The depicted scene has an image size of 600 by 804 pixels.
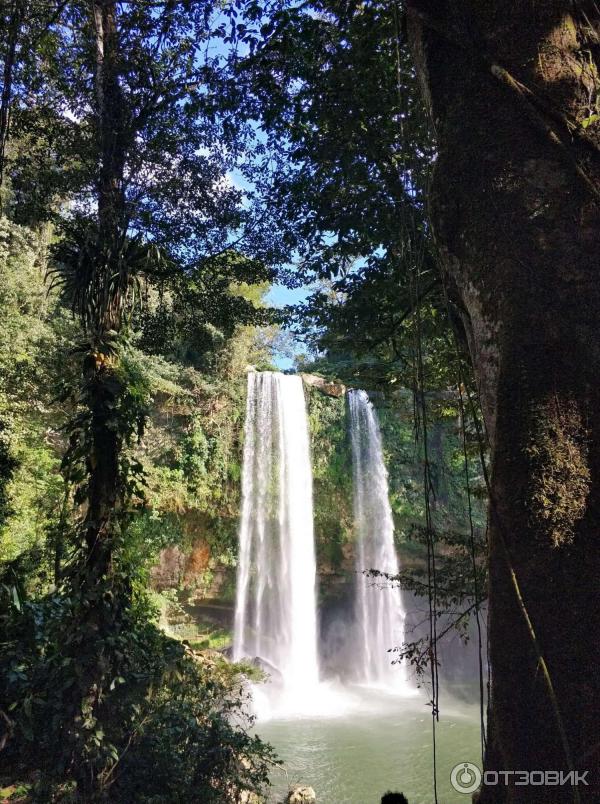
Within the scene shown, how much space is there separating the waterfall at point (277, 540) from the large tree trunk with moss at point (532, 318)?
13.3 m

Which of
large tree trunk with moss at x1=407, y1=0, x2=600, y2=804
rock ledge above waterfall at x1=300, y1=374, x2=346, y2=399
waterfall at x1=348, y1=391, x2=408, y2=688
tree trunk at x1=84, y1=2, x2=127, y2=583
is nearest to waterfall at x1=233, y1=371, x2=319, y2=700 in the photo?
rock ledge above waterfall at x1=300, y1=374, x2=346, y2=399

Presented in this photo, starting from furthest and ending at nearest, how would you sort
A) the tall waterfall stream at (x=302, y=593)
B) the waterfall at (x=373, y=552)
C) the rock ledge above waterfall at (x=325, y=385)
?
the rock ledge above waterfall at (x=325, y=385), the waterfall at (x=373, y=552), the tall waterfall stream at (x=302, y=593)

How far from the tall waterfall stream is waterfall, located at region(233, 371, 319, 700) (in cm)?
3

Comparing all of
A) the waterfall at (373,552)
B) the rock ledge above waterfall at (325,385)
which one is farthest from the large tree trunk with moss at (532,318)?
the rock ledge above waterfall at (325,385)

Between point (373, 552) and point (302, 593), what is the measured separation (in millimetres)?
2508

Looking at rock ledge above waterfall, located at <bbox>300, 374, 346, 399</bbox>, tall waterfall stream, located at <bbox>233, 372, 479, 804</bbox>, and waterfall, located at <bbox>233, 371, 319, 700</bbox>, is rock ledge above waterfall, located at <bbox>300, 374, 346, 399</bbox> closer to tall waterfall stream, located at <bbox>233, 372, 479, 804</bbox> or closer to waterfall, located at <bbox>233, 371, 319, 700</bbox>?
tall waterfall stream, located at <bbox>233, 372, 479, 804</bbox>

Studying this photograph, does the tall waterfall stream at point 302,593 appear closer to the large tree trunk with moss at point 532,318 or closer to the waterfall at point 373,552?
the waterfall at point 373,552

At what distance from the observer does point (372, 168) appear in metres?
4.56

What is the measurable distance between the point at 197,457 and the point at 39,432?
485 cm

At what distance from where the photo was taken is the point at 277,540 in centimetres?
1444

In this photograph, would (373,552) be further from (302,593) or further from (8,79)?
(8,79)

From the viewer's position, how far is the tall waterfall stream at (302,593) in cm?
1102

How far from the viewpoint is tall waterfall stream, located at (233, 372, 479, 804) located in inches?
434

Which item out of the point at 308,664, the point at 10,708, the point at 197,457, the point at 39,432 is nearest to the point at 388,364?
the point at 10,708
